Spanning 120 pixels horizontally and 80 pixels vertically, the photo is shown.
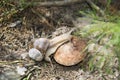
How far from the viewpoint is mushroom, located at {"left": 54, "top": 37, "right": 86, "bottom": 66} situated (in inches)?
71.9

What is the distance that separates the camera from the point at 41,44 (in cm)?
187

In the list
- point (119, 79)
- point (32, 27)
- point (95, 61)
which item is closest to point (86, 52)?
point (95, 61)

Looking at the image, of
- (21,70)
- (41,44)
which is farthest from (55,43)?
(21,70)

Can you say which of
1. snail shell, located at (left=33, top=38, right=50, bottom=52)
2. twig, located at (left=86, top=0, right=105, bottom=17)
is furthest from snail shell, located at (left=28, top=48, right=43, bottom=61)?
twig, located at (left=86, top=0, right=105, bottom=17)

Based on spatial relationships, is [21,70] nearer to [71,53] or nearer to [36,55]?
[36,55]

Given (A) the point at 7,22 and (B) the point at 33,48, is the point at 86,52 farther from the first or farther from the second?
(A) the point at 7,22

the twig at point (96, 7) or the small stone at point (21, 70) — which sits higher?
the twig at point (96, 7)

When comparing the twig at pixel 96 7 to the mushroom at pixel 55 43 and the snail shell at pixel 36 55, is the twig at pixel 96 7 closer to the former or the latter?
the mushroom at pixel 55 43

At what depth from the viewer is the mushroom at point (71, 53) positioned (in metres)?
1.83

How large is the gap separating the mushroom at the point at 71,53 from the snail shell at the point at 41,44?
0.07 metres

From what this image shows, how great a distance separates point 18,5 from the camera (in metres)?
1.99

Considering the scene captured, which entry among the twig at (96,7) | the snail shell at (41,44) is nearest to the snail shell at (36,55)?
the snail shell at (41,44)

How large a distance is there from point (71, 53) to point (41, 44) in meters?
0.18

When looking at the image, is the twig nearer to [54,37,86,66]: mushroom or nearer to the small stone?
[54,37,86,66]: mushroom
